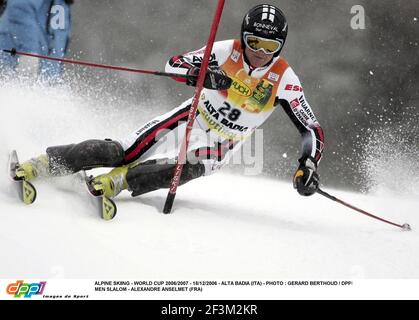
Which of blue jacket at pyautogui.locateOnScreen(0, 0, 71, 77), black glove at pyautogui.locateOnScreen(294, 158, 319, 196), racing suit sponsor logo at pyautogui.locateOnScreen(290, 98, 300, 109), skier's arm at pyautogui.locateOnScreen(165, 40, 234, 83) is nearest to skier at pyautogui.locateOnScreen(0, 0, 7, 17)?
blue jacket at pyautogui.locateOnScreen(0, 0, 71, 77)

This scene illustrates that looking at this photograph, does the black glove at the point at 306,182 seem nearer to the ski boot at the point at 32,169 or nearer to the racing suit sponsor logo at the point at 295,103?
the racing suit sponsor logo at the point at 295,103

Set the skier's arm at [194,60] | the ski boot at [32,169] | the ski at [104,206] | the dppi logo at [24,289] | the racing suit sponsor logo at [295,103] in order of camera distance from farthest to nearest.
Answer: the racing suit sponsor logo at [295,103] → the skier's arm at [194,60] → the ski boot at [32,169] → the ski at [104,206] → the dppi logo at [24,289]

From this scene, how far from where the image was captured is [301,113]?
8.63 ft

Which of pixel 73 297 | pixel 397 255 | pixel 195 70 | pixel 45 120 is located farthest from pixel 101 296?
pixel 45 120

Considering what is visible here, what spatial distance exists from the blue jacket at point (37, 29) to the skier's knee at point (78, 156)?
4.89 feet

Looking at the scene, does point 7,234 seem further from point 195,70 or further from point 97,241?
point 195,70

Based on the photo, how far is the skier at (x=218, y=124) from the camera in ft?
7.79

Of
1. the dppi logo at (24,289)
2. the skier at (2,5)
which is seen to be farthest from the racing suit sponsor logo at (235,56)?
the skier at (2,5)

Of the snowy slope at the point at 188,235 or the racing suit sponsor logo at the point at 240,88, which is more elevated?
the racing suit sponsor logo at the point at 240,88

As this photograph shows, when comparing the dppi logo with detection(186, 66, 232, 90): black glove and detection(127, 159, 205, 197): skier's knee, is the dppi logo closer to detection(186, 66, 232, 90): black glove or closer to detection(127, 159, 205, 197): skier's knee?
detection(127, 159, 205, 197): skier's knee

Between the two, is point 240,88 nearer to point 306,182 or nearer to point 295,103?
point 295,103

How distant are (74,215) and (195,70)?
86 centimetres

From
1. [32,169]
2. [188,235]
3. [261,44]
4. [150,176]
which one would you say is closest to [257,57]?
[261,44]

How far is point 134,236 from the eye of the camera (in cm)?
201
